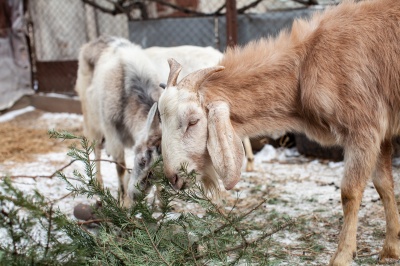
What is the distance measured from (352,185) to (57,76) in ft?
25.6

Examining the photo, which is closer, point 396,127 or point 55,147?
point 396,127

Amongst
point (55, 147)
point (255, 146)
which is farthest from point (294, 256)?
point (55, 147)

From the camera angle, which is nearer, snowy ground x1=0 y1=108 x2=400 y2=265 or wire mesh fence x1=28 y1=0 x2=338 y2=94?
snowy ground x1=0 y1=108 x2=400 y2=265

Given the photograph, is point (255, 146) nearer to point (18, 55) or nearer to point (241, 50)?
point (241, 50)

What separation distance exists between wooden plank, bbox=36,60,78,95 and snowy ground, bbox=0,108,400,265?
8.56 ft

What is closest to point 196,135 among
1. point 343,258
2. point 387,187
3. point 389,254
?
point 343,258

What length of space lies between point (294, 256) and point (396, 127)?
1048mm

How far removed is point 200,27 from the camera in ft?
27.4

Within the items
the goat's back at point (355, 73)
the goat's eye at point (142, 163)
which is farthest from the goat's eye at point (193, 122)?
the goat's eye at point (142, 163)

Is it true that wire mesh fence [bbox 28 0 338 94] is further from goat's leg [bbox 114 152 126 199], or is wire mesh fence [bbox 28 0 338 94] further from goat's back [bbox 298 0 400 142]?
goat's back [bbox 298 0 400 142]

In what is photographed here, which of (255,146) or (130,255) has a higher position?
(130,255)

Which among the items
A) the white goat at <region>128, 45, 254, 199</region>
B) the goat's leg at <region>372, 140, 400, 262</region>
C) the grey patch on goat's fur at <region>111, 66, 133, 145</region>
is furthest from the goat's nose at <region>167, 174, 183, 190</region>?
the grey patch on goat's fur at <region>111, 66, 133, 145</region>

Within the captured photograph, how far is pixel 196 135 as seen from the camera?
134 inches

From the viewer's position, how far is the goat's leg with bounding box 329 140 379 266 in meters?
3.45
